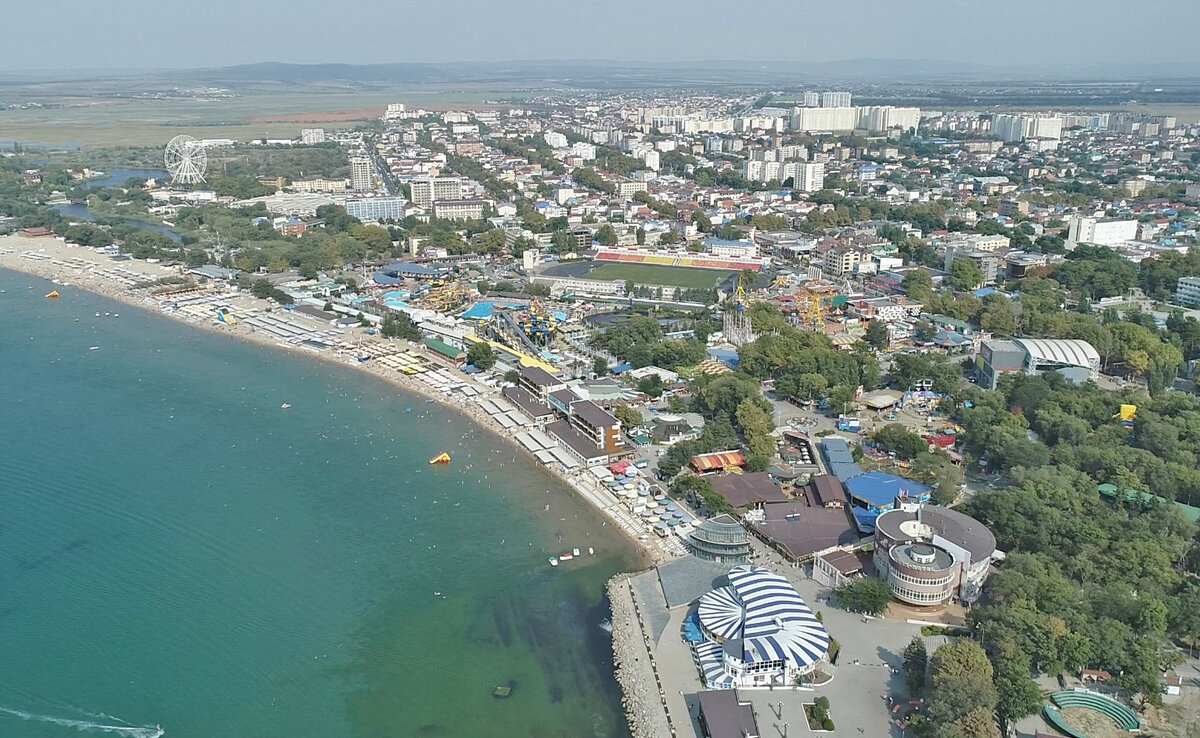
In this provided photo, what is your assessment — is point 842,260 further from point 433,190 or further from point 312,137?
point 312,137

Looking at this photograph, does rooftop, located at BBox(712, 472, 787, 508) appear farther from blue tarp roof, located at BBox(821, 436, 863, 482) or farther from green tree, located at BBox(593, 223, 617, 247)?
green tree, located at BBox(593, 223, 617, 247)

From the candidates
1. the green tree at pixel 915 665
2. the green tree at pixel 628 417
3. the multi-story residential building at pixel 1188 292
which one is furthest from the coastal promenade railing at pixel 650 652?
the multi-story residential building at pixel 1188 292

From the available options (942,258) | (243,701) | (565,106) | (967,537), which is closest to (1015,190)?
(942,258)

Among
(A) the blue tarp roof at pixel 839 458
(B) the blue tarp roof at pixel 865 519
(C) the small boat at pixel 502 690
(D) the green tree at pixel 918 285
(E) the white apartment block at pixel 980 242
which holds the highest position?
(E) the white apartment block at pixel 980 242

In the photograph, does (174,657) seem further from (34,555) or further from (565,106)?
(565,106)

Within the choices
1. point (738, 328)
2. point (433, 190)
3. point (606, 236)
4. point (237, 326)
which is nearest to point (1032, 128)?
point (606, 236)

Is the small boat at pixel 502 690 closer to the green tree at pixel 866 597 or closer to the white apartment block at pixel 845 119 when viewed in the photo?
the green tree at pixel 866 597
